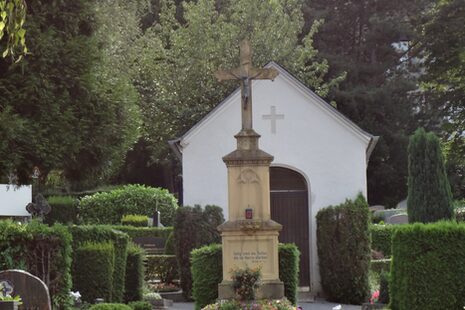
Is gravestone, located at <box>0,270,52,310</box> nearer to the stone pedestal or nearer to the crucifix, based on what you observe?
the stone pedestal

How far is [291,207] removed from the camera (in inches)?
1003

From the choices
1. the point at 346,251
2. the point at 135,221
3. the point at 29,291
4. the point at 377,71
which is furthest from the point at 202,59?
the point at 29,291

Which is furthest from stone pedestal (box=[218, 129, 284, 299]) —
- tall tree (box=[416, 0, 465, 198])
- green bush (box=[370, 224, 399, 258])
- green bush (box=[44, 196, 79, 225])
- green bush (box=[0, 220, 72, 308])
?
green bush (box=[44, 196, 79, 225])

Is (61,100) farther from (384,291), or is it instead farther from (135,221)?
(135,221)

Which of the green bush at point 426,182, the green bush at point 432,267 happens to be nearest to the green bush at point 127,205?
the green bush at point 426,182

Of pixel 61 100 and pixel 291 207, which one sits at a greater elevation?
pixel 61 100

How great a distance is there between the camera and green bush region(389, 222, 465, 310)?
16.5 m

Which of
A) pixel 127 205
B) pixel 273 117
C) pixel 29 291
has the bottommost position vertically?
pixel 29 291

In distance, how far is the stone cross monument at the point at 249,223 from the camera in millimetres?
17781

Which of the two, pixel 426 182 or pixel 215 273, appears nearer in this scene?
pixel 215 273

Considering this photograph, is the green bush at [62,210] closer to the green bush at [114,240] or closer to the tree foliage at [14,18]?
the green bush at [114,240]

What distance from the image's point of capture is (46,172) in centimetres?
1847

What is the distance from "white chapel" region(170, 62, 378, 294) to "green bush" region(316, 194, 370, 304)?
80.2 inches

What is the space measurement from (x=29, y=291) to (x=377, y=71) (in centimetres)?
3690
